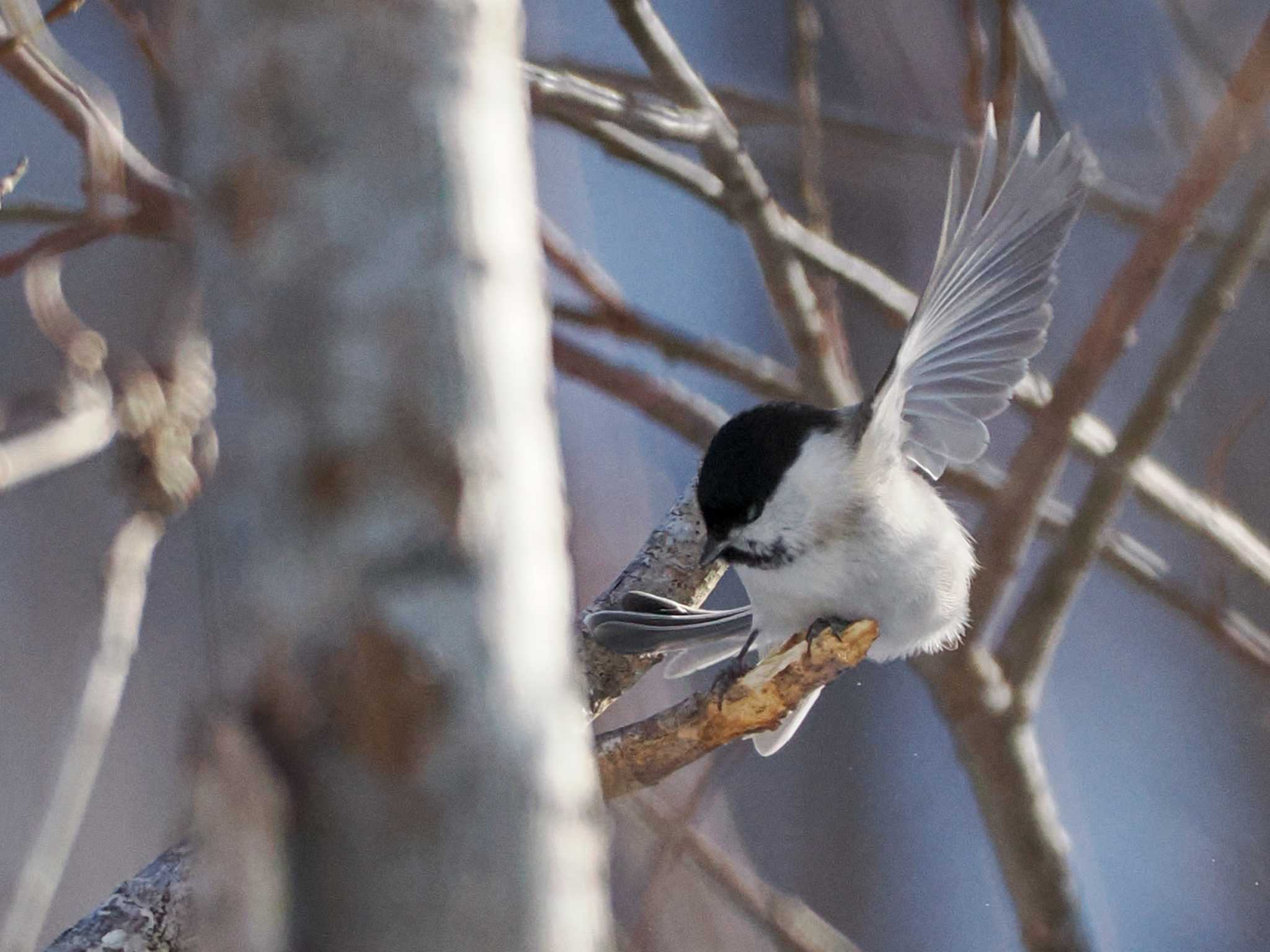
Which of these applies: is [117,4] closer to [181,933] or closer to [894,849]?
[181,933]

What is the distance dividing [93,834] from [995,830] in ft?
4.74

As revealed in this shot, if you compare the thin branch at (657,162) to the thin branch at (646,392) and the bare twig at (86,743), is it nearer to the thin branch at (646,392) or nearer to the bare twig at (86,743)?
the thin branch at (646,392)

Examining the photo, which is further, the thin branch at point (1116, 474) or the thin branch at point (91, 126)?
the thin branch at point (1116, 474)

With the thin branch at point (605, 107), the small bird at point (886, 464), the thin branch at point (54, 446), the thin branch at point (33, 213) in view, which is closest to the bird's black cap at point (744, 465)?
the small bird at point (886, 464)

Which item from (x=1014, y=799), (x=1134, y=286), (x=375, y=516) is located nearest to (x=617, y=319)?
(x=1134, y=286)

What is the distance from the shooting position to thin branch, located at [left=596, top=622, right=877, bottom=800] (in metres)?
0.92

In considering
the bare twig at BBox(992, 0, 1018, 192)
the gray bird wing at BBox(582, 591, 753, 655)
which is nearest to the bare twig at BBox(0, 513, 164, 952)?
the gray bird wing at BBox(582, 591, 753, 655)

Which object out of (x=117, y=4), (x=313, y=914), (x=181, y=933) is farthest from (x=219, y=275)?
(x=117, y=4)

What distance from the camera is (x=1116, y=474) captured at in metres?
1.29

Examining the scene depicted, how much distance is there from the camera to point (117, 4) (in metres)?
1.16

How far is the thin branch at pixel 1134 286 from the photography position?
1.17 metres

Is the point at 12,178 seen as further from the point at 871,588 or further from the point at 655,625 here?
the point at 871,588

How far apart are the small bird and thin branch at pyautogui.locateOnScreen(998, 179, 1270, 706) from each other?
0.75 feet

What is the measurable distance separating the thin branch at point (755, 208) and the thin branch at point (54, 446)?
63 cm
